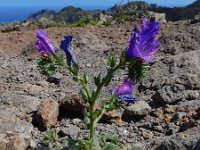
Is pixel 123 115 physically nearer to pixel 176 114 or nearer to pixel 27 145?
pixel 176 114

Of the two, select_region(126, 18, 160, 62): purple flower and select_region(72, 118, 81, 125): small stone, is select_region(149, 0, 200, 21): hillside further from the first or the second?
select_region(126, 18, 160, 62): purple flower

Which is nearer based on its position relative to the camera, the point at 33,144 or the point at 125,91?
the point at 125,91

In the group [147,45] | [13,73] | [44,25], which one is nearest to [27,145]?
[147,45]

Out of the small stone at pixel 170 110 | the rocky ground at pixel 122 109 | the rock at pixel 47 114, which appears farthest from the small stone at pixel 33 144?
the small stone at pixel 170 110

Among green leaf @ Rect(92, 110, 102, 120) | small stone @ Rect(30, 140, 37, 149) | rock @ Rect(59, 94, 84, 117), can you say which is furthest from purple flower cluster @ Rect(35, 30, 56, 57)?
rock @ Rect(59, 94, 84, 117)

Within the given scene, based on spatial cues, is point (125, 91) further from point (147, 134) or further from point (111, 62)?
point (147, 134)

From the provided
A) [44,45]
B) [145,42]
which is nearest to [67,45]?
[44,45]
